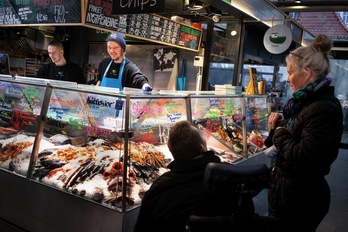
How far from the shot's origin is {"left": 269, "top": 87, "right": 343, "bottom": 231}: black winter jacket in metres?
2.09

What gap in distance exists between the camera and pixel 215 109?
14.6 feet

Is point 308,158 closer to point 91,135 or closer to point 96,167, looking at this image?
point 96,167

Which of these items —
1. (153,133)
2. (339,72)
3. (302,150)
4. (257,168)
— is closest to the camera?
(257,168)

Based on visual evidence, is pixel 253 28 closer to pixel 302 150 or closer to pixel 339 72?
pixel 339 72

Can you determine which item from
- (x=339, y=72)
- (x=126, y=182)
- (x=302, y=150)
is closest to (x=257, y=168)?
(x=302, y=150)

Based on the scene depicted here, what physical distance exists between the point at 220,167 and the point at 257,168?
214 mm

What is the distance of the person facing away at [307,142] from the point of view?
2.10 m

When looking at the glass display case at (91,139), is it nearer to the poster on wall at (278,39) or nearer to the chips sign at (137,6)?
the chips sign at (137,6)

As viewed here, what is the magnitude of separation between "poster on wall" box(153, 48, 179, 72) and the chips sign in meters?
3.58

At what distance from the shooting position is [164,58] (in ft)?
27.8

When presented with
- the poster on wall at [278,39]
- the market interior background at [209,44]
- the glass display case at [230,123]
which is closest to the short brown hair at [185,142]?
the glass display case at [230,123]

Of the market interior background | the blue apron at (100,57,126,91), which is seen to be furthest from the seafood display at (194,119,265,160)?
the market interior background

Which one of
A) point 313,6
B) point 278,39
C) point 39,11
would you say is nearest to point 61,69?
point 39,11

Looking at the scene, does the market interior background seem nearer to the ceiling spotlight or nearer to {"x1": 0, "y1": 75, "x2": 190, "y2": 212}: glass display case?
the ceiling spotlight
